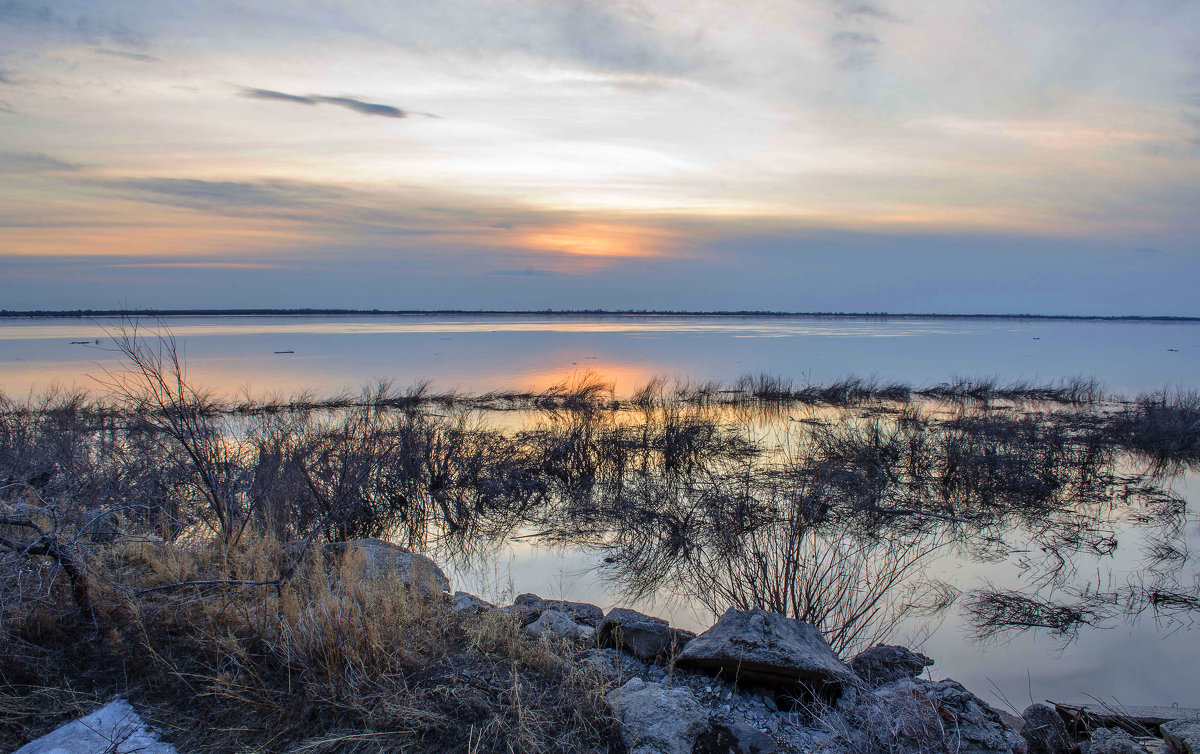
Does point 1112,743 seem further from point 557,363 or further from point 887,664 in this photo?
point 557,363

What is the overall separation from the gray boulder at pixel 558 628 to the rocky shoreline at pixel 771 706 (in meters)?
0.02

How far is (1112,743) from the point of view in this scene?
14.1ft

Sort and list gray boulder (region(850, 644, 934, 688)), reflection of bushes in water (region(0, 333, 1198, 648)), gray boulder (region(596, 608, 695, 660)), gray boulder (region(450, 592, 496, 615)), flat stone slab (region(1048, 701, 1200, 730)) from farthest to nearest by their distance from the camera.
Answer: reflection of bushes in water (region(0, 333, 1198, 648)), gray boulder (region(450, 592, 496, 615)), gray boulder (region(850, 644, 934, 688)), gray boulder (region(596, 608, 695, 660)), flat stone slab (region(1048, 701, 1200, 730))

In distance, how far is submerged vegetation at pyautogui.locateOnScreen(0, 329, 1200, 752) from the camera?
14.9 feet

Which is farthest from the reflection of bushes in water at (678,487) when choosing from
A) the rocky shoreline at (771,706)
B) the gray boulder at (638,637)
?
the rocky shoreline at (771,706)

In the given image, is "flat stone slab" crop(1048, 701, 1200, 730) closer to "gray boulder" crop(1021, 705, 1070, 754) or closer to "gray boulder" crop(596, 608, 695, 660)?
"gray boulder" crop(1021, 705, 1070, 754)

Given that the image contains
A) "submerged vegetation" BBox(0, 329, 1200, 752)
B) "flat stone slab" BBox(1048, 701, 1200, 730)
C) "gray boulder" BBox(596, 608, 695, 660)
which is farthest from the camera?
"gray boulder" BBox(596, 608, 695, 660)

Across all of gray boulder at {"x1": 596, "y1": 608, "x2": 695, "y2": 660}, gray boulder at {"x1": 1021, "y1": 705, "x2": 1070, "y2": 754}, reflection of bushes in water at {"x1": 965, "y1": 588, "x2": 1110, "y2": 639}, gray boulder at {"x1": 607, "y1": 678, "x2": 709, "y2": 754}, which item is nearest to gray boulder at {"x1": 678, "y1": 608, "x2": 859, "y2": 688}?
gray boulder at {"x1": 596, "y1": 608, "x2": 695, "y2": 660}

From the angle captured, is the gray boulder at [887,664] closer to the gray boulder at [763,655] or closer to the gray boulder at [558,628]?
the gray boulder at [763,655]

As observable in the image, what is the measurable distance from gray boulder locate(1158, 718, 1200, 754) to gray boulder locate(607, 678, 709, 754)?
2.82m

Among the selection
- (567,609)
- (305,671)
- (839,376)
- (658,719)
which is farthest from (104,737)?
(839,376)

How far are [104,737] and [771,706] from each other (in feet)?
13.7

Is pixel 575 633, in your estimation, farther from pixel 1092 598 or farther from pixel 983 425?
pixel 983 425

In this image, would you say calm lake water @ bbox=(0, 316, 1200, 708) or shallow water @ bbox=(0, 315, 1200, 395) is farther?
shallow water @ bbox=(0, 315, 1200, 395)
